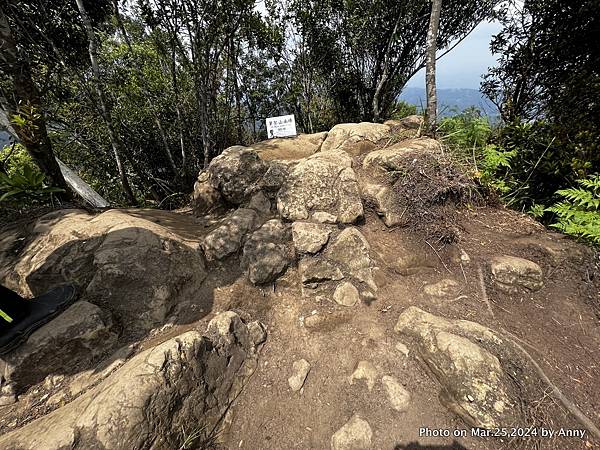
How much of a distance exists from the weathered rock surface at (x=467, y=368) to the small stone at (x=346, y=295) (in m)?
0.67

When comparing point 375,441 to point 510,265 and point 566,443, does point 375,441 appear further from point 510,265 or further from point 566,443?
point 510,265

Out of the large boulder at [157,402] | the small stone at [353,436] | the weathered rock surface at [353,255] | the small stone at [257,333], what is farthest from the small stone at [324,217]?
the small stone at [353,436]

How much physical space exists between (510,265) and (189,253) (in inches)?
164

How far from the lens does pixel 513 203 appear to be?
161 inches

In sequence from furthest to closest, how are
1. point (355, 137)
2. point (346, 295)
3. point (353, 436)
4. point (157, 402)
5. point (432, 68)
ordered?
1. point (355, 137)
2. point (432, 68)
3. point (346, 295)
4. point (353, 436)
5. point (157, 402)

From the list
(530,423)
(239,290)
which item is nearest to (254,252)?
(239,290)

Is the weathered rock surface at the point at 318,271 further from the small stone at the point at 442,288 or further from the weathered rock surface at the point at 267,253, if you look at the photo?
the small stone at the point at 442,288

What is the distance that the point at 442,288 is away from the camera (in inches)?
124

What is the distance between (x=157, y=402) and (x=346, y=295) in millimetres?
2177

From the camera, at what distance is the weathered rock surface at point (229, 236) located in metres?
3.59

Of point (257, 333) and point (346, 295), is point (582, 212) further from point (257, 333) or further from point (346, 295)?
point (257, 333)

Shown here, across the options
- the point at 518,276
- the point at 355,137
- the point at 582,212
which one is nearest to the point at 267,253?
the point at 355,137

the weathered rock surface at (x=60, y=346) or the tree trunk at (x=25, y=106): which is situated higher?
the tree trunk at (x=25, y=106)

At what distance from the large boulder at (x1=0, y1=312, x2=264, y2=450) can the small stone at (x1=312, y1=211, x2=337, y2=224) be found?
6.09ft
